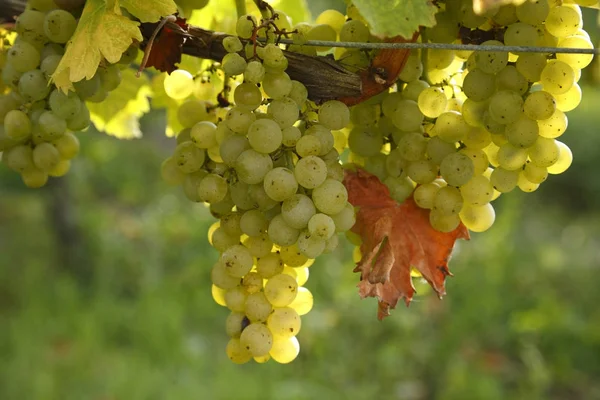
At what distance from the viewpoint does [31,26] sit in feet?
1.57

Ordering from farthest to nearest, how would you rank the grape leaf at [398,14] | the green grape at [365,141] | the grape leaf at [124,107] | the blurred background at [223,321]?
the blurred background at [223,321], the grape leaf at [124,107], the green grape at [365,141], the grape leaf at [398,14]

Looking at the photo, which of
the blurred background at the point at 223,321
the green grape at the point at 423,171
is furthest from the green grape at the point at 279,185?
the blurred background at the point at 223,321

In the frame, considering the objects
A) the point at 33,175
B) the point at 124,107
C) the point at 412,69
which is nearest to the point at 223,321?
the point at 124,107

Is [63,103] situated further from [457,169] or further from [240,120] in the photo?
[457,169]

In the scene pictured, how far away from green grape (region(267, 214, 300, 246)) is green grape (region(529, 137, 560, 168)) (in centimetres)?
17

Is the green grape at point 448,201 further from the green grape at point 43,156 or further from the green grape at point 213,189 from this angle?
the green grape at point 43,156

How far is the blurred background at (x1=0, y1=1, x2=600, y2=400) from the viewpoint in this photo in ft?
6.58

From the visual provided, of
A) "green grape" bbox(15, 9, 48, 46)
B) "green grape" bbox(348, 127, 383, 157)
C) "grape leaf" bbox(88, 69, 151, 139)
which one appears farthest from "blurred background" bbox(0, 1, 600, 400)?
"green grape" bbox(15, 9, 48, 46)

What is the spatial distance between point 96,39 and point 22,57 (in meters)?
0.08

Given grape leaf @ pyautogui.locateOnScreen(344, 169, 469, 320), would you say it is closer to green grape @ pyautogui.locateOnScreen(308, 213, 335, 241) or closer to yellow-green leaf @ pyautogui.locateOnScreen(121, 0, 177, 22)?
green grape @ pyautogui.locateOnScreen(308, 213, 335, 241)

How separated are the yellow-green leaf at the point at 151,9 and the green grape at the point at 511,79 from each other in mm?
215

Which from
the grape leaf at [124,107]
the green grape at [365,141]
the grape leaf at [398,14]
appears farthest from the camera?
the grape leaf at [124,107]

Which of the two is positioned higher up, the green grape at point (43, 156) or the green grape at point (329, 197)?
the green grape at point (329, 197)

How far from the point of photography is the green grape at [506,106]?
42 cm
